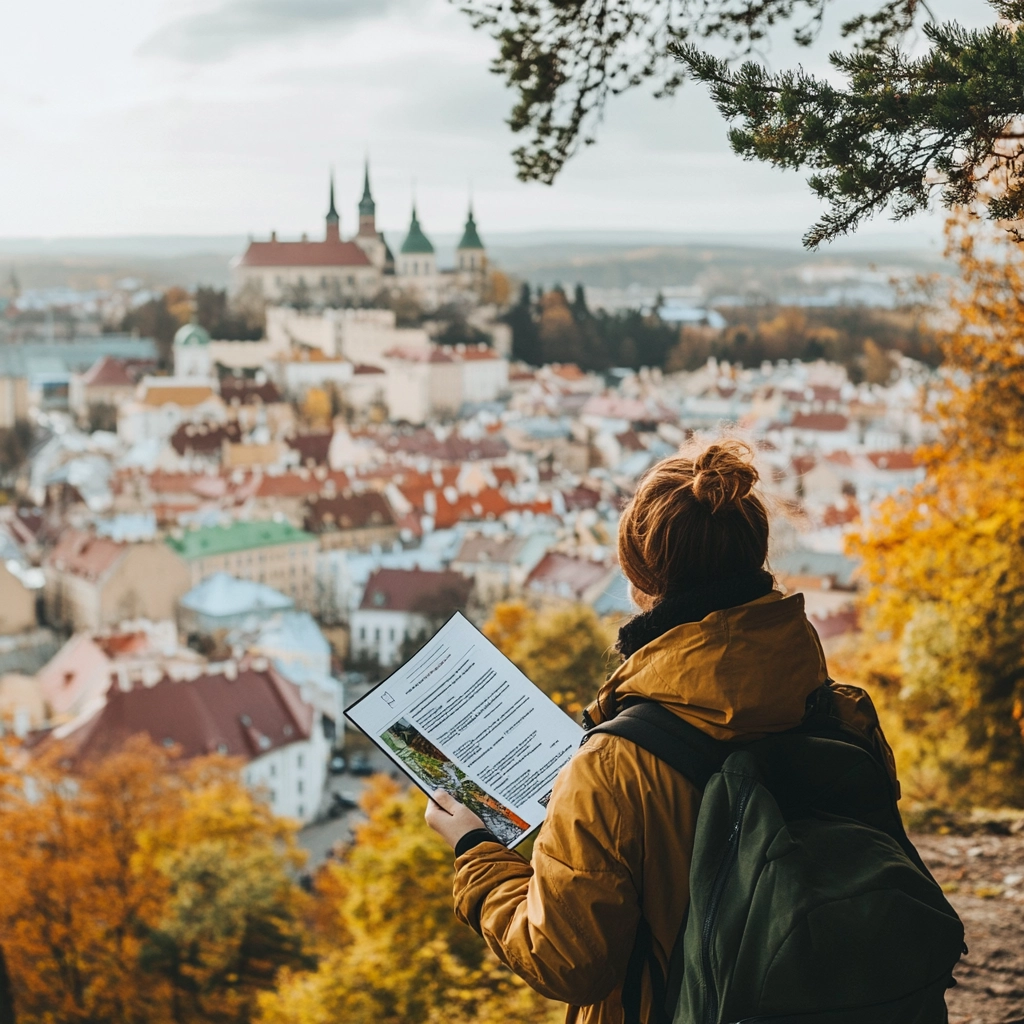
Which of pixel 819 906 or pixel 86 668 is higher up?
pixel 819 906

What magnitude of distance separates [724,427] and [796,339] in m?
65.2

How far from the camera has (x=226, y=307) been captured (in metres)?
60.4

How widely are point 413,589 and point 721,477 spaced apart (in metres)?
26.6

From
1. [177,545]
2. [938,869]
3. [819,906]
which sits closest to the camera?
[819,906]

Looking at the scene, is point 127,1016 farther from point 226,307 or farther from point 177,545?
point 226,307

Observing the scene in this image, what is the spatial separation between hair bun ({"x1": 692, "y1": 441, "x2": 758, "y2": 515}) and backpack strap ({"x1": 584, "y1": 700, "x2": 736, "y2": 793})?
0.18 meters

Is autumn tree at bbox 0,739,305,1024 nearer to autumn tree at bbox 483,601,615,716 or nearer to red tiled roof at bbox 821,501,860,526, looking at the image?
autumn tree at bbox 483,601,615,716

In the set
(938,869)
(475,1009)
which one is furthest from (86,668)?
(938,869)

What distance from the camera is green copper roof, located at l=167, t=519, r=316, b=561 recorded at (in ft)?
102

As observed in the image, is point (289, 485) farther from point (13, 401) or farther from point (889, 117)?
point (889, 117)

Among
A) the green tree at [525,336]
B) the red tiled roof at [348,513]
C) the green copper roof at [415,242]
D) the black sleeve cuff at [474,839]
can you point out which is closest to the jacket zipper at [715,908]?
the black sleeve cuff at [474,839]

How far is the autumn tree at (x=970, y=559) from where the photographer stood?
17.0 feet

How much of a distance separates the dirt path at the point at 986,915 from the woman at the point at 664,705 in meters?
1.42

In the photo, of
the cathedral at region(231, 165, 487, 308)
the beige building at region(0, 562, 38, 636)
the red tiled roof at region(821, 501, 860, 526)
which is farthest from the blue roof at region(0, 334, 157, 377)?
the red tiled roof at region(821, 501, 860, 526)
